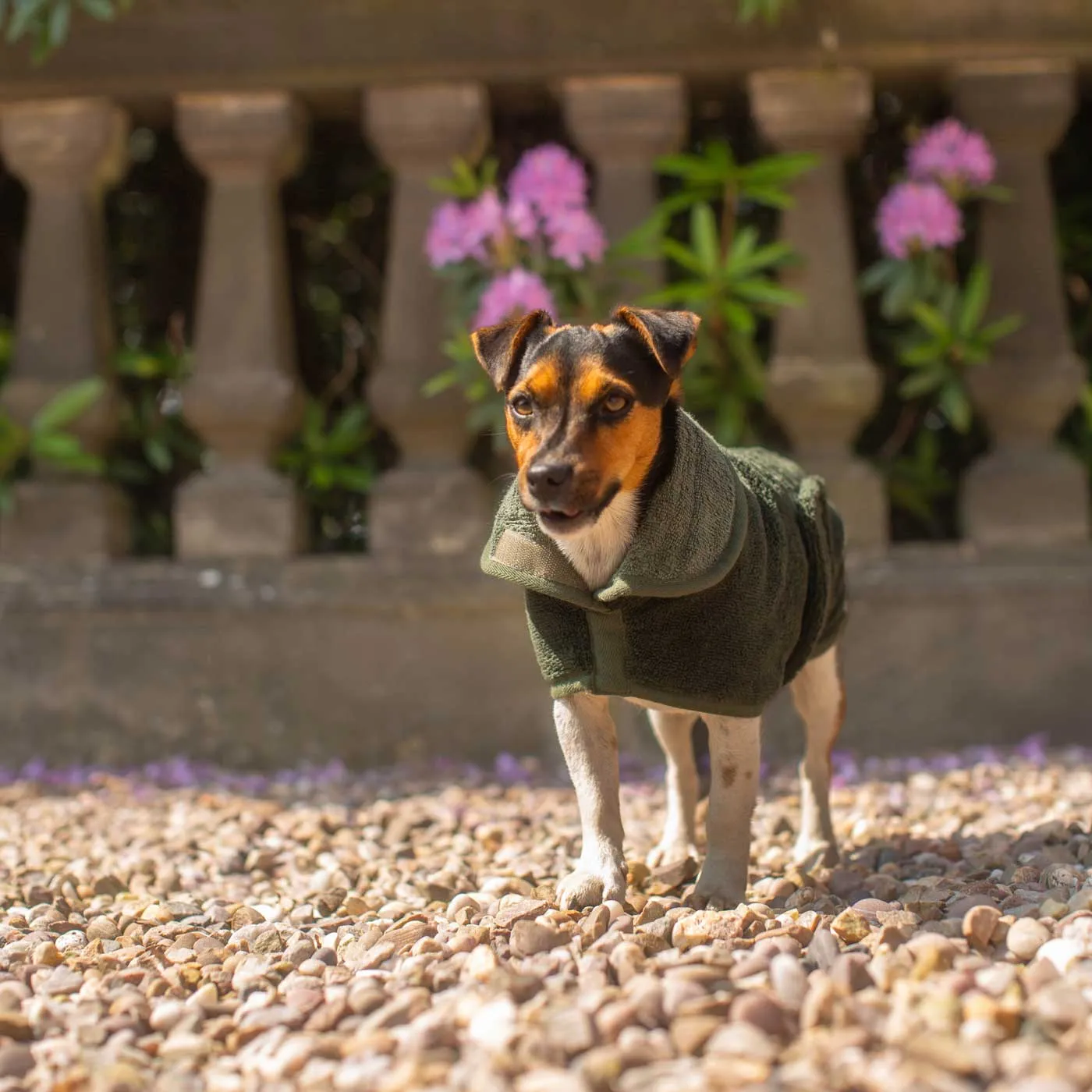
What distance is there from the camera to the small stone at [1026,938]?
2.30 m

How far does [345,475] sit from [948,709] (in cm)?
265

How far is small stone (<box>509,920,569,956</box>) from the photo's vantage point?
2.40m

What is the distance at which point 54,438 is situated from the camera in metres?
5.08

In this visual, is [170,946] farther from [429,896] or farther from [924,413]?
[924,413]

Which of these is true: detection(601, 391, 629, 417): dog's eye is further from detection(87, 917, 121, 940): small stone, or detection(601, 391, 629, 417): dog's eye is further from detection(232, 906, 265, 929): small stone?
detection(87, 917, 121, 940): small stone

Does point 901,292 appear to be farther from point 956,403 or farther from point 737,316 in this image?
point 737,316

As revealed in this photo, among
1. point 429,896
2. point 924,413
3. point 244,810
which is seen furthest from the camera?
point 924,413

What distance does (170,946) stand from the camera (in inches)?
106

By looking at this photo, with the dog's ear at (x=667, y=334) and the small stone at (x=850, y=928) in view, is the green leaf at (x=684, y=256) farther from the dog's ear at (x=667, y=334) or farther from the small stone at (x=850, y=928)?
the small stone at (x=850, y=928)

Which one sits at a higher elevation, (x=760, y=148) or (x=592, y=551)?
(x=760, y=148)

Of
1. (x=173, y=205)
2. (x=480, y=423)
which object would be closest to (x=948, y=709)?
(x=480, y=423)

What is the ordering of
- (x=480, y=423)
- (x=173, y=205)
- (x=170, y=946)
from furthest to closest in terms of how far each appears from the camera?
1. (x=173, y=205)
2. (x=480, y=423)
3. (x=170, y=946)

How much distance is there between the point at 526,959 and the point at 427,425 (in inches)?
125

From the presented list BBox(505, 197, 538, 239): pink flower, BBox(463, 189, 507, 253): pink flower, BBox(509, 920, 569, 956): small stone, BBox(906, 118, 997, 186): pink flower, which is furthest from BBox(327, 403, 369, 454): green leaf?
BBox(509, 920, 569, 956): small stone
